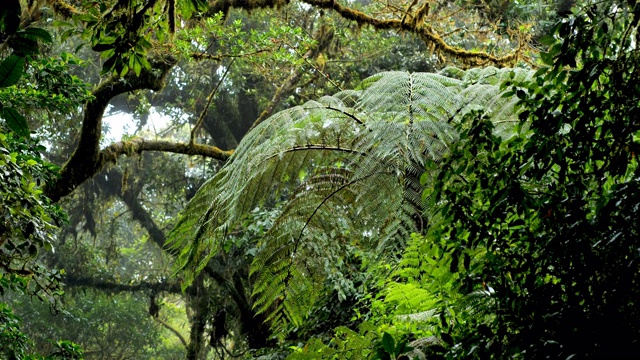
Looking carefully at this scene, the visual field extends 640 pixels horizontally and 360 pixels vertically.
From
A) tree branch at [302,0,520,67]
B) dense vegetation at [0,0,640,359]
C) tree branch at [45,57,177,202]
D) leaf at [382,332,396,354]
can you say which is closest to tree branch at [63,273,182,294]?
dense vegetation at [0,0,640,359]

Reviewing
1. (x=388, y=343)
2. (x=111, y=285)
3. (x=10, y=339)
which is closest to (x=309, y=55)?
(x=10, y=339)

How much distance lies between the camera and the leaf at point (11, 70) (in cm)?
116

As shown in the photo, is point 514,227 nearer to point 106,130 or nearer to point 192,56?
point 192,56

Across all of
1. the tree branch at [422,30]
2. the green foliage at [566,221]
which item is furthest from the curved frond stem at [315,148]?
the tree branch at [422,30]

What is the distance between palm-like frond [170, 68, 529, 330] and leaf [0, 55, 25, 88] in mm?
1777

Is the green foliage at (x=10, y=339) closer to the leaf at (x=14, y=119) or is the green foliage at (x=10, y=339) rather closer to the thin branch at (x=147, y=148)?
the thin branch at (x=147, y=148)

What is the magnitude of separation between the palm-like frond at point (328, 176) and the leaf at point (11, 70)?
1.78 meters

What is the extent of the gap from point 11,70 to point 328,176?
2.18 m

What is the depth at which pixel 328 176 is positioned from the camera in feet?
10.6

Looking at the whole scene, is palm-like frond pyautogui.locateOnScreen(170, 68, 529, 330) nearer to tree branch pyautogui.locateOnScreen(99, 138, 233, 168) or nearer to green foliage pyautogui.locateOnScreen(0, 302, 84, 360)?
green foliage pyautogui.locateOnScreen(0, 302, 84, 360)

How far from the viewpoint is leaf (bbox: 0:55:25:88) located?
3.79 ft

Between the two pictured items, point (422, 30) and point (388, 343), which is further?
point (422, 30)

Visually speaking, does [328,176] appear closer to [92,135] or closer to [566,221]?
[566,221]

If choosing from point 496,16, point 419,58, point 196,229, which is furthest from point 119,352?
point 196,229
